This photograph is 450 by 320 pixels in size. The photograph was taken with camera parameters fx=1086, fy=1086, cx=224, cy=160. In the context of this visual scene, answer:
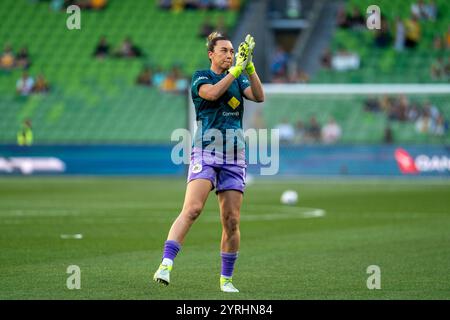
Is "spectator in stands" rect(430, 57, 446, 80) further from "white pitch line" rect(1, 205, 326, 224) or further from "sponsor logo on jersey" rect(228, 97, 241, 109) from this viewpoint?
"sponsor logo on jersey" rect(228, 97, 241, 109)

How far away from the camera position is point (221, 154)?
10.8m

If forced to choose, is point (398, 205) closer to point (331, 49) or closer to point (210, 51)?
point (210, 51)

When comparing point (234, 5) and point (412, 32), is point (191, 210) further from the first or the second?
point (234, 5)

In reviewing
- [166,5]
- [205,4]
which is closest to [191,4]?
[205,4]

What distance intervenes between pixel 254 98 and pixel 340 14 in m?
33.5

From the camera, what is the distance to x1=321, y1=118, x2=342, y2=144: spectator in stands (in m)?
38.2

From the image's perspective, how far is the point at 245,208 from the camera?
2405 cm

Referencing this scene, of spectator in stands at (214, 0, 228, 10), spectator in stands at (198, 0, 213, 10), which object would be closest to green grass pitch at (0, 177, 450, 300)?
spectator in stands at (214, 0, 228, 10)

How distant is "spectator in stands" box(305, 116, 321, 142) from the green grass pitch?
27.9 ft

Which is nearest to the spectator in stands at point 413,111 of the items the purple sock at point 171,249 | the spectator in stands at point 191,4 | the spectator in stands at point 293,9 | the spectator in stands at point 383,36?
A: the spectator in stands at point 383,36

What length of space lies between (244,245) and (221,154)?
17.4 feet

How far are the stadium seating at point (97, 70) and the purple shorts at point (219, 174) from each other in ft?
96.7

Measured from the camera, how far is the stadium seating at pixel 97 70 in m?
41.1

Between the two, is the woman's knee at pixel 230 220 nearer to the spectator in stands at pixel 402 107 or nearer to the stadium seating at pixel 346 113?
the stadium seating at pixel 346 113
